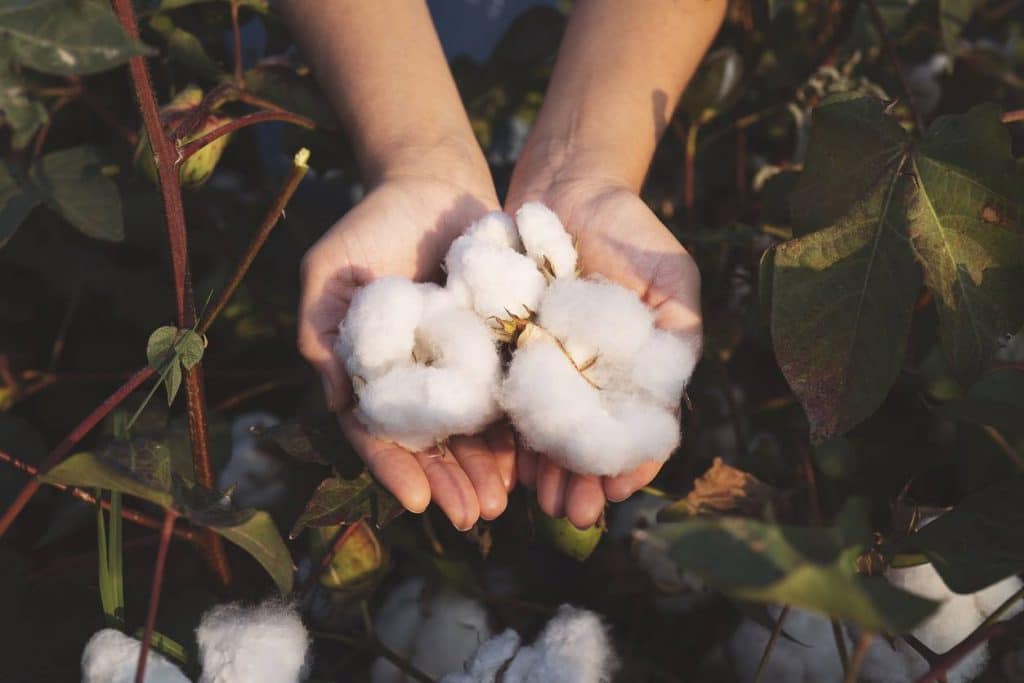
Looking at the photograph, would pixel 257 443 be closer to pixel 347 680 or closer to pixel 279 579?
pixel 347 680

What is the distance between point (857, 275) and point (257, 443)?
97cm

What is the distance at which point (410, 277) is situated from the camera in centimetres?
126

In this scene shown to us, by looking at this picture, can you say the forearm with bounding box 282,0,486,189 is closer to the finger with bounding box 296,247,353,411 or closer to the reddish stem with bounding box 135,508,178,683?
the finger with bounding box 296,247,353,411

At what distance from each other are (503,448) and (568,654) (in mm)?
278

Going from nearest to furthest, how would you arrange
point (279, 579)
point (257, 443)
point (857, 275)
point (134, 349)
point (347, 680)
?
point (279, 579) → point (857, 275) → point (347, 680) → point (257, 443) → point (134, 349)

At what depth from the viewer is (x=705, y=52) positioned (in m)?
1.51

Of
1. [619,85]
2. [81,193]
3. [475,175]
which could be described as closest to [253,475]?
[81,193]

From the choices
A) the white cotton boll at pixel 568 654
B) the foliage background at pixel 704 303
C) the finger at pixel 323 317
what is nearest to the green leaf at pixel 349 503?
the foliage background at pixel 704 303

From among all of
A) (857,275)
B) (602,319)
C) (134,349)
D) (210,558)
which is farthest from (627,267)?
(134,349)

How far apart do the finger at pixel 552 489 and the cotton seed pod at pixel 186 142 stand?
64 centimetres

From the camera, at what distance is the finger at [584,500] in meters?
1.03

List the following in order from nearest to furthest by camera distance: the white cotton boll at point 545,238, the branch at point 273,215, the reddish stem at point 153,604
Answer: the reddish stem at point 153,604 < the branch at point 273,215 < the white cotton boll at point 545,238

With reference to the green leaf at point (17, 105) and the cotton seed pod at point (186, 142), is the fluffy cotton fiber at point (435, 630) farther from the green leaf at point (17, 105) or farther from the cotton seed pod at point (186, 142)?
the green leaf at point (17, 105)

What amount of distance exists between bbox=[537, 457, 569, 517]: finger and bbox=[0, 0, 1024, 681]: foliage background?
8 centimetres
